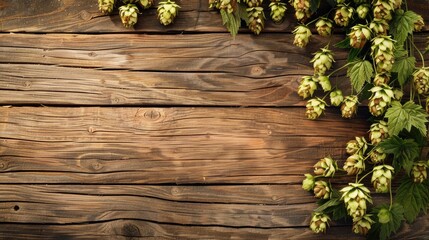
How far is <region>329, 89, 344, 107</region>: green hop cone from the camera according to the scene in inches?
101

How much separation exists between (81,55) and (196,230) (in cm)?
90

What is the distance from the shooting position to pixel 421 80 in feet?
8.14

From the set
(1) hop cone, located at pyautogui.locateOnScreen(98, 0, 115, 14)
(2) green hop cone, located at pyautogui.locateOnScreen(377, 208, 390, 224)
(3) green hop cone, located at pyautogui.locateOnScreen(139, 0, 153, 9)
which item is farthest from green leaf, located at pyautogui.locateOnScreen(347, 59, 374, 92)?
(1) hop cone, located at pyautogui.locateOnScreen(98, 0, 115, 14)

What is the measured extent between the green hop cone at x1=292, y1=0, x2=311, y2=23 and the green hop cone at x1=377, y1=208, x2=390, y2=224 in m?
0.86

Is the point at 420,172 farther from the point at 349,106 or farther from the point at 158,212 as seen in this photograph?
the point at 158,212

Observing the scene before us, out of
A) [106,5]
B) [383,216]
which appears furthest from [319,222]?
[106,5]

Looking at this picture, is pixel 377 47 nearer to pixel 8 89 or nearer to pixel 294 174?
pixel 294 174

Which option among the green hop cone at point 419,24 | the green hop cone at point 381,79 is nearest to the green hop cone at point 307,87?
the green hop cone at point 381,79

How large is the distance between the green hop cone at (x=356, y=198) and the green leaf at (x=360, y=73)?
396 millimetres

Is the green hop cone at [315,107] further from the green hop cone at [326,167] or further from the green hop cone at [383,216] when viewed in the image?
the green hop cone at [383,216]

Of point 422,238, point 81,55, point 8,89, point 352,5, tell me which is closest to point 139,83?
point 81,55

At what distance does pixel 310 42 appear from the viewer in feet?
8.68

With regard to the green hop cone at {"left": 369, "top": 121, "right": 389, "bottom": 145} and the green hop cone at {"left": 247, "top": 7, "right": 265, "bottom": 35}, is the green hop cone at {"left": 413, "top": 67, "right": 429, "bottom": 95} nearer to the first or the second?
the green hop cone at {"left": 369, "top": 121, "right": 389, "bottom": 145}

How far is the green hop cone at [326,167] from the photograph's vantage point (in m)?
2.53
